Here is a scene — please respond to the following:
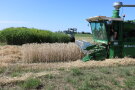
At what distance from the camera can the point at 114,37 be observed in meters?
11.5

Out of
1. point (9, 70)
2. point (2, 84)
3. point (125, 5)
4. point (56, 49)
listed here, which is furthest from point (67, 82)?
point (125, 5)

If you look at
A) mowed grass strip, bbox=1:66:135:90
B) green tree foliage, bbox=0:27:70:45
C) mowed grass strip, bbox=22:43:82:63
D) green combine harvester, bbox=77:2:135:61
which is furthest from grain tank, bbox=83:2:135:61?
green tree foliage, bbox=0:27:70:45

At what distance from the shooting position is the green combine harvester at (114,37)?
11477 millimetres

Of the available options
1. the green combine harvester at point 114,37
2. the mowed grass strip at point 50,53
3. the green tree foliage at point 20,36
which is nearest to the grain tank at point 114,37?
the green combine harvester at point 114,37

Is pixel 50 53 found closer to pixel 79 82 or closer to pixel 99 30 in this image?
pixel 99 30

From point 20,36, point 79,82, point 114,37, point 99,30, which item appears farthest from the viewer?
point 20,36

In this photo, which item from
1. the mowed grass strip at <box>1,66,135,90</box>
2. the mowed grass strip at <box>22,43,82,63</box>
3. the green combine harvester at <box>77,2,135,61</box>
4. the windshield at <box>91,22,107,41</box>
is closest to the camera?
the mowed grass strip at <box>1,66,135,90</box>

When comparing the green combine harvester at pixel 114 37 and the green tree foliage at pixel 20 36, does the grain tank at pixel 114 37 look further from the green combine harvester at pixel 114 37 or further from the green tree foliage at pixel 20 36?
the green tree foliage at pixel 20 36

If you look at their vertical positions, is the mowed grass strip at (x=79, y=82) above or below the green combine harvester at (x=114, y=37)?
below

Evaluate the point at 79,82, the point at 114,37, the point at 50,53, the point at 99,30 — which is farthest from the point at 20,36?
the point at 79,82

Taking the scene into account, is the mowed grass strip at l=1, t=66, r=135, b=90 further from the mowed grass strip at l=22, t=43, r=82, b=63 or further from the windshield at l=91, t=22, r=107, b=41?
the windshield at l=91, t=22, r=107, b=41

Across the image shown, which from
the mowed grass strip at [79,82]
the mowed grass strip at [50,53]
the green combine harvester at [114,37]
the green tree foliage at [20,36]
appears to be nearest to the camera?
the mowed grass strip at [79,82]

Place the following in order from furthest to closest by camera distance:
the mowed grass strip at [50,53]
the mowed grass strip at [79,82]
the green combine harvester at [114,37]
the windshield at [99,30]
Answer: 1. the windshield at [99,30]
2. the green combine harvester at [114,37]
3. the mowed grass strip at [50,53]
4. the mowed grass strip at [79,82]

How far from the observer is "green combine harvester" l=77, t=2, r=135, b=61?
11477 millimetres
